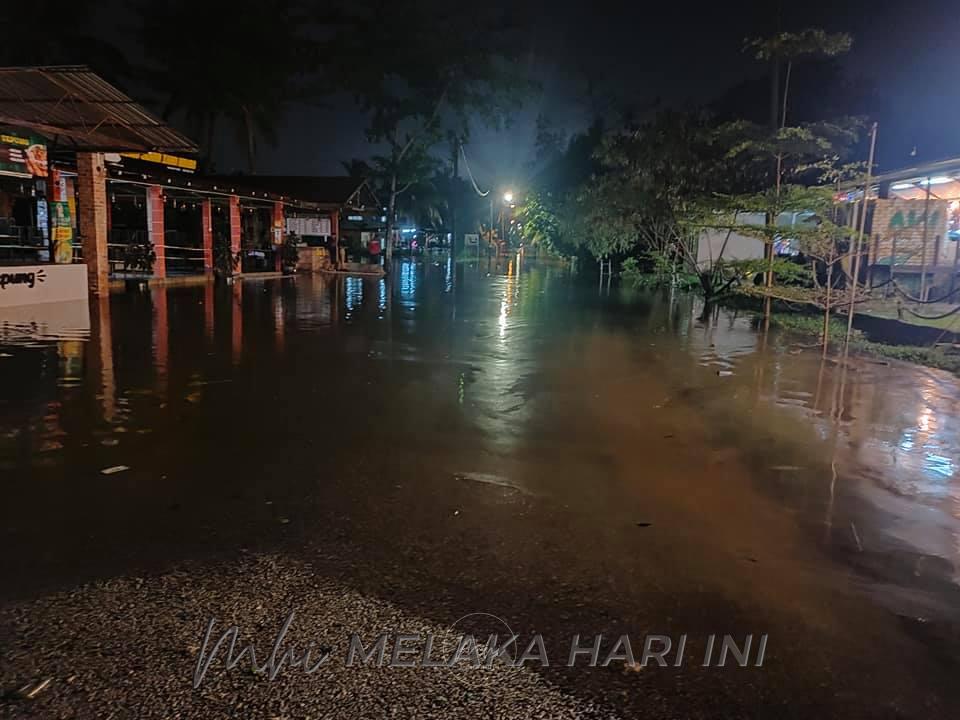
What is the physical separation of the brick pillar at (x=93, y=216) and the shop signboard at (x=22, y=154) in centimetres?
104

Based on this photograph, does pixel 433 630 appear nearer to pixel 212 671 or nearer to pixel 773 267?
pixel 212 671

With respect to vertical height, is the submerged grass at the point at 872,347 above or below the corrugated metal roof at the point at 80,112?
below

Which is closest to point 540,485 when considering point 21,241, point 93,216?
point 93,216

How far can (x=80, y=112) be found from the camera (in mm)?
15891

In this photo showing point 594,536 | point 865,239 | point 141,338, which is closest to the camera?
point 594,536

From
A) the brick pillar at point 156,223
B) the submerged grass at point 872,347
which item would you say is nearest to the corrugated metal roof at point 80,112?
the brick pillar at point 156,223

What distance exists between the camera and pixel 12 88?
14125 millimetres

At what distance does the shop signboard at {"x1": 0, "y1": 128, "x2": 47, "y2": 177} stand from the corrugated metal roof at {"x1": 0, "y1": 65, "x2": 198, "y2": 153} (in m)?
0.53

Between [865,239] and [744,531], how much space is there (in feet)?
36.3

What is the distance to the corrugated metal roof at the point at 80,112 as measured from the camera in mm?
13617

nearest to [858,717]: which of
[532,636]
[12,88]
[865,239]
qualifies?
[532,636]

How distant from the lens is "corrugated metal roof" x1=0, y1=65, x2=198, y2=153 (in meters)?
13.6

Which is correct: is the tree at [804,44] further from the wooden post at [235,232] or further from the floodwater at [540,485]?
the wooden post at [235,232]

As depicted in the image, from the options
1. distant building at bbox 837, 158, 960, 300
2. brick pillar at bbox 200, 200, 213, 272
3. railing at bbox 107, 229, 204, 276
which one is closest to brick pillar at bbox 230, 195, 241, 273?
brick pillar at bbox 200, 200, 213, 272
